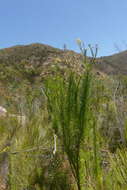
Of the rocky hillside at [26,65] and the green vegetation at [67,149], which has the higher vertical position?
the rocky hillside at [26,65]

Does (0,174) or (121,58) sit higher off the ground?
(121,58)

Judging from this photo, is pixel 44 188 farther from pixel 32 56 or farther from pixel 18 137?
pixel 32 56

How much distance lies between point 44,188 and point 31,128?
65 cm

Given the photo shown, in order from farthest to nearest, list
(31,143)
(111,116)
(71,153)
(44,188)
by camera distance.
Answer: (111,116), (31,143), (44,188), (71,153)

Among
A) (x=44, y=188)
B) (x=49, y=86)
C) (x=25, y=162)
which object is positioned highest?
(x=49, y=86)

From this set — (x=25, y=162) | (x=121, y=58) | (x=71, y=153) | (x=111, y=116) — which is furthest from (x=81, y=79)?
(x=121, y=58)

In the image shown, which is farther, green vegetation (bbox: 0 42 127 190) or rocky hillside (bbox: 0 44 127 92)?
rocky hillside (bbox: 0 44 127 92)

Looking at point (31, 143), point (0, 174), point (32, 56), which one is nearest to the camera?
point (0, 174)

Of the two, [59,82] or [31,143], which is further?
[31,143]

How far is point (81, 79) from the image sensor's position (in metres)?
1.74

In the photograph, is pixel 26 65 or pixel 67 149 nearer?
pixel 67 149

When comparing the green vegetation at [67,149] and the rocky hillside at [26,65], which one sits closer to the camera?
the green vegetation at [67,149]

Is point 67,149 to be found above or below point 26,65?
below

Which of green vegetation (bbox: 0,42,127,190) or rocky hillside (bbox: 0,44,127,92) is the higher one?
rocky hillside (bbox: 0,44,127,92)
